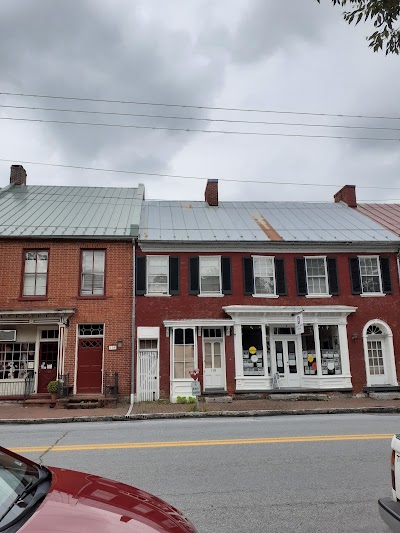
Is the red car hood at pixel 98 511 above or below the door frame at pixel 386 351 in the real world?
below

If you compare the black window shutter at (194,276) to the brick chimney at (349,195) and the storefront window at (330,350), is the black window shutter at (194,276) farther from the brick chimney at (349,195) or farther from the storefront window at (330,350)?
the brick chimney at (349,195)

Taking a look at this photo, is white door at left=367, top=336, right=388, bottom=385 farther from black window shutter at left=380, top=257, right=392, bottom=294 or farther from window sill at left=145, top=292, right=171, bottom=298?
window sill at left=145, top=292, right=171, bottom=298

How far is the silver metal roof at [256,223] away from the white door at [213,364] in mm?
4634

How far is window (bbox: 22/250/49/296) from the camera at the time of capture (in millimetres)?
18562

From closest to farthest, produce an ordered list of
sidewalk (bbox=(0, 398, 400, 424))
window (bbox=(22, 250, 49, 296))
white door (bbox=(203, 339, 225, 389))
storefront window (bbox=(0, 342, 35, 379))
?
sidewalk (bbox=(0, 398, 400, 424)) < storefront window (bbox=(0, 342, 35, 379)) < white door (bbox=(203, 339, 225, 389)) < window (bbox=(22, 250, 49, 296))

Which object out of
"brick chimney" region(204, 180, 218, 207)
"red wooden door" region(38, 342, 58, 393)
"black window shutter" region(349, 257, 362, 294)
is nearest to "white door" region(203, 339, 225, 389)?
"red wooden door" region(38, 342, 58, 393)

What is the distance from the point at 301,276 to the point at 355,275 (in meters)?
2.53

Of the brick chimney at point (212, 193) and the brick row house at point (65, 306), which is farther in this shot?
the brick chimney at point (212, 193)

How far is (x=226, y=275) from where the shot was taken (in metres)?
19.2

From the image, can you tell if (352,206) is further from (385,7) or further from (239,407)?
(385,7)

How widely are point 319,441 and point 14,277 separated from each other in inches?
571

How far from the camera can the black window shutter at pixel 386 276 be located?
778 inches

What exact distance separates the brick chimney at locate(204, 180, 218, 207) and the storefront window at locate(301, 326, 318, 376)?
8.63m

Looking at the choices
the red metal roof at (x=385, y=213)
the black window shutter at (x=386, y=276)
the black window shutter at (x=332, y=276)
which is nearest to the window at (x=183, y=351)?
the black window shutter at (x=332, y=276)
